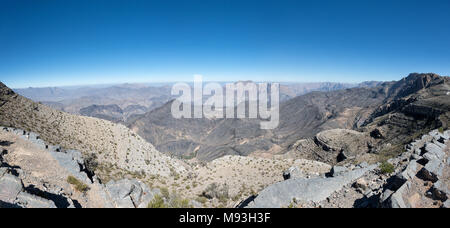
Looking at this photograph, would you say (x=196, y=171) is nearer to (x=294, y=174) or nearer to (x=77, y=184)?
(x=294, y=174)

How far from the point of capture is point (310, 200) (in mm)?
10891

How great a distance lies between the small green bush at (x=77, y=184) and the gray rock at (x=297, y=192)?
1053 cm

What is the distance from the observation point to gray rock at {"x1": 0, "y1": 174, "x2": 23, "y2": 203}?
787cm

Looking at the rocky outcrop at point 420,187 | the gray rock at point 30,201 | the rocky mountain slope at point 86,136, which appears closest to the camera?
the rocky outcrop at point 420,187

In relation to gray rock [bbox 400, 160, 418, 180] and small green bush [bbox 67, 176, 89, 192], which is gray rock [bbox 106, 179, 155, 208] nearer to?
small green bush [bbox 67, 176, 89, 192]

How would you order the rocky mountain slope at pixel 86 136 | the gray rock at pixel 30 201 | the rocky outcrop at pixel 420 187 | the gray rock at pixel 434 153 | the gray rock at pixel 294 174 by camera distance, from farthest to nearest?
the rocky mountain slope at pixel 86 136, the gray rock at pixel 294 174, the gray rock at pixel 434 153, the gray rock at pixel 30 201, the rocky outcrop at pixel 420 187

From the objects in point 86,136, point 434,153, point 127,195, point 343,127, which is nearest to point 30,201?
point 127,195

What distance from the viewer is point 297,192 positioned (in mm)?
11273

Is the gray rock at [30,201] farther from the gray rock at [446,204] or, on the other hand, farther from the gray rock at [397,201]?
the gray rock at [446,204]

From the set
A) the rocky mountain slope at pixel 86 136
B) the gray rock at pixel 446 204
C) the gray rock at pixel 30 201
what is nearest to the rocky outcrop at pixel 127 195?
the gray rock at pixel 30 201

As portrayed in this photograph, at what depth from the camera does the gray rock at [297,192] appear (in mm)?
10953
